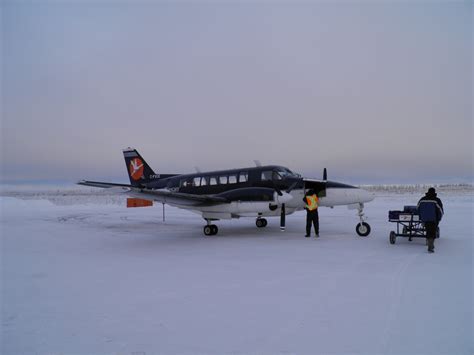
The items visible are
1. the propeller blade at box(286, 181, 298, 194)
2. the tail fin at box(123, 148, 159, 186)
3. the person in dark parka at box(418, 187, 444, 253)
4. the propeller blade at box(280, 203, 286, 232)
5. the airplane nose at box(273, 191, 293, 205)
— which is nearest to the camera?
the person in dark parka at box(418, 187, 444, 253)

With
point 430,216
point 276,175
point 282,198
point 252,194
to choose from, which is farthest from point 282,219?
point 430,216

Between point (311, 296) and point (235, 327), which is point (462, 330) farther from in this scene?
point (235, 327)

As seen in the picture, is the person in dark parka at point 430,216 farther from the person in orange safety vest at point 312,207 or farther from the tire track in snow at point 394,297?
the person in orange safety vest at point 312,207

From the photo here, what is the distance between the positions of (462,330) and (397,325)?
0.75m

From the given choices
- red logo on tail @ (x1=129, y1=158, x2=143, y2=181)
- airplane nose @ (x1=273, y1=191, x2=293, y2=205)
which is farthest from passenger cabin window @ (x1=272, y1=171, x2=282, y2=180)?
red logo on tail @ (x1=129, y1=158, x2=143, y2=181)

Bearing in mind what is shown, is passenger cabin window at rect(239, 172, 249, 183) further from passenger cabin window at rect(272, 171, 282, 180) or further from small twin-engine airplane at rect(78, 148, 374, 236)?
passenger cabin window at rect(272, 171, 282, 180)

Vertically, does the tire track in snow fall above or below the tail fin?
below

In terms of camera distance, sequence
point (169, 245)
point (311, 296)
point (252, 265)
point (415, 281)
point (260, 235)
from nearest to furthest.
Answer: point (311, 296) → point (415, 281) → point (252, 265) → point (169, 245) → point (260, 235)

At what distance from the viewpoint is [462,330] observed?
3824mm

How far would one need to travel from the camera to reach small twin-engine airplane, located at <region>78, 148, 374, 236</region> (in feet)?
37.4

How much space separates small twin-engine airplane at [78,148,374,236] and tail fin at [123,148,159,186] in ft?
14.8

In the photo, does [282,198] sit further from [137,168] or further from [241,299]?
[137,168]

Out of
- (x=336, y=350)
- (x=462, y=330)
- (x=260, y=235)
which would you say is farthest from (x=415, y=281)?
(x=260, y=235)

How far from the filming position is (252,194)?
38.8 ft
